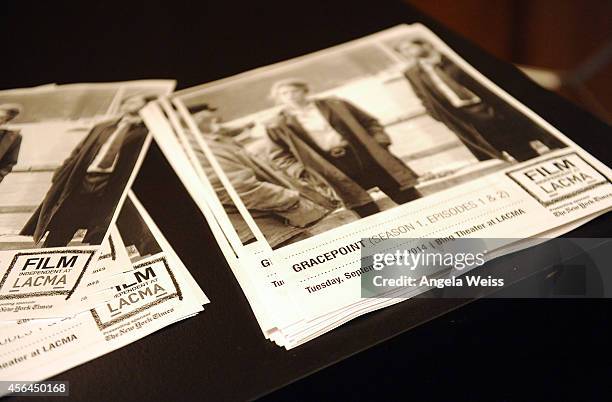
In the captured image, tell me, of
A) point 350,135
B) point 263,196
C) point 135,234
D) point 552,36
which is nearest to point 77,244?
point 135,234

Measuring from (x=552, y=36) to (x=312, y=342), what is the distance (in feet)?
3.99

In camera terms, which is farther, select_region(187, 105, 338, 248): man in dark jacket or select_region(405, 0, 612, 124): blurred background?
select_region(405, 0, 612, 124): blurred background

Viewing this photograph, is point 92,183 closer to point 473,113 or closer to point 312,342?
point 312,342

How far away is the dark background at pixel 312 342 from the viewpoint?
1.31ft

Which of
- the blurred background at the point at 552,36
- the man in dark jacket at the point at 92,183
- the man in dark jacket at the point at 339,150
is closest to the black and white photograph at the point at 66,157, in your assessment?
the man in dark jacket at the point at 92,183

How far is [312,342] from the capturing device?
1.34ft

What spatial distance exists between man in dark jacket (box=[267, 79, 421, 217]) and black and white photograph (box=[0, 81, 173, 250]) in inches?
5.8

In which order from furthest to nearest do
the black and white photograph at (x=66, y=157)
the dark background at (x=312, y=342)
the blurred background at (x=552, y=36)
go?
the blurred background at (x=552, y=36) → the black and white photograph at (x=66, y=157) → the dark background at (x=312, y=342)

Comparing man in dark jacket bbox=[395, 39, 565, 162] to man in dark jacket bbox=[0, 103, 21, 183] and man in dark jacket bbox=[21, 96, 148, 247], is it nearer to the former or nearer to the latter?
man in dark jacket bbox=[21, 96, 148, 247]

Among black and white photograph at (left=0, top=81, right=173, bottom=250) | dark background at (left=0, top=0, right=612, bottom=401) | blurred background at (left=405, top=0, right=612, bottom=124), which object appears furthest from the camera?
blurred background at (left=405, top=0, right=612, bottom=124)

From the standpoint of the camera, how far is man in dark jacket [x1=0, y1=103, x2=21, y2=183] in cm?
57

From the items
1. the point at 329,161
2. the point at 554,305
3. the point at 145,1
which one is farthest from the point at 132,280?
the point at 145,1

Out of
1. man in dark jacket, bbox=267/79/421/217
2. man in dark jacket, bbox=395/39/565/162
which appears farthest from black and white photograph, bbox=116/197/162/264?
man in dark jacket, bbox=395/39/565/162

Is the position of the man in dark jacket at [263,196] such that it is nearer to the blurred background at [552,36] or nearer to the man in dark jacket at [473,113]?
the man in dark jacket at [473,113]
